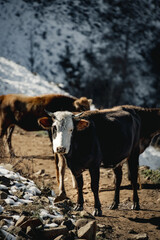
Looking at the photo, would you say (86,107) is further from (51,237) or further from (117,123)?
Answer: (51,237)

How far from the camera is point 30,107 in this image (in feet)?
26.6

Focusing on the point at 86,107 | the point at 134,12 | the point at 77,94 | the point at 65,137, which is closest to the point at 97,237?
the point at 65,137

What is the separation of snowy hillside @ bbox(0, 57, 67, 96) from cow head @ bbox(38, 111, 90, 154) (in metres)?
8.96

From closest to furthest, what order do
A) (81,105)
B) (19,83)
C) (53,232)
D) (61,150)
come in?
(53,232)
(61,150)
(81,105)
(19,83)

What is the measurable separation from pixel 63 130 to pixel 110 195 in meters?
2.38

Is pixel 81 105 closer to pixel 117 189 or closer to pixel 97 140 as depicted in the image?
pixel 97 140

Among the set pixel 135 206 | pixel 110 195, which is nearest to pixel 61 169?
pixel 110 195

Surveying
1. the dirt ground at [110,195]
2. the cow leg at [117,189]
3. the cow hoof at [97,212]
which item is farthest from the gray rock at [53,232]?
the cow leg at [117,189]

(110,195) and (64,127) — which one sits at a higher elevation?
(64,127)

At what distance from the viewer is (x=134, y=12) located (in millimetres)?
31375

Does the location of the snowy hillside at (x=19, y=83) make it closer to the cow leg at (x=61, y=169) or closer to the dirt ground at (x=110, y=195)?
the dirt ground at (x=110, y=195)

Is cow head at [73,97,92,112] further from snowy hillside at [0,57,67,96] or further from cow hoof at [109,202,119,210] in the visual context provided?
snowy hillside at [0,57,67,96]

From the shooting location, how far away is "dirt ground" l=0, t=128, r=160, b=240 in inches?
193

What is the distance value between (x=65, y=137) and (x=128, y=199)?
2403 mm
